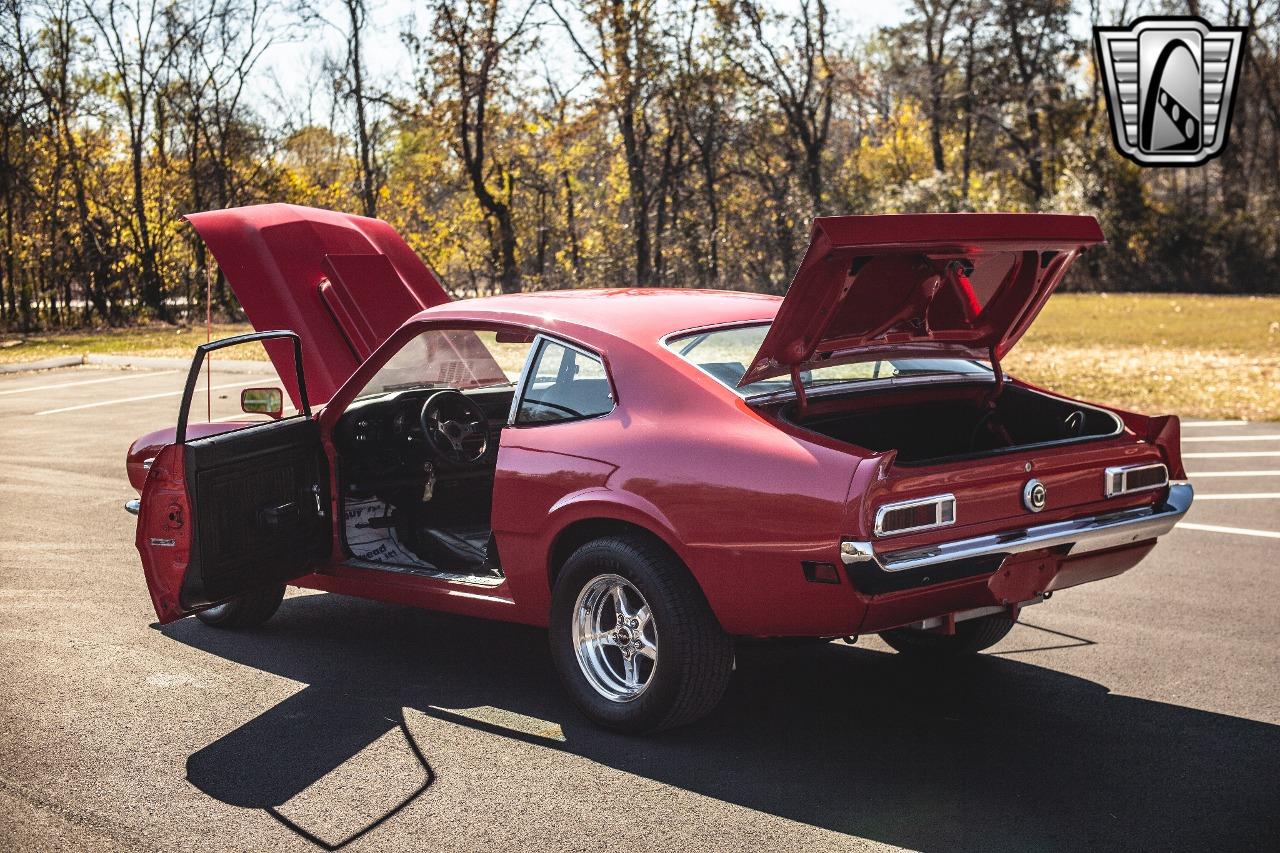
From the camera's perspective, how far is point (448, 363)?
248 inches

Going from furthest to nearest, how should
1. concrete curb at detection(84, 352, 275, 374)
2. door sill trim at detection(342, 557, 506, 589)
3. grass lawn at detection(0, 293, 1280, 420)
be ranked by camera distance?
concrete curb at detection(84, 352, 275, 374) < grass lawn at detection(0, 293, 1280, 420) < door sill trim at detection(342, 557, 506, 589)

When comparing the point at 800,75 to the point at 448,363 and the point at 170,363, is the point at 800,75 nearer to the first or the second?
the point at 170,363

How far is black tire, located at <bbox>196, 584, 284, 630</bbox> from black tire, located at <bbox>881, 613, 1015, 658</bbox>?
9.26 feet

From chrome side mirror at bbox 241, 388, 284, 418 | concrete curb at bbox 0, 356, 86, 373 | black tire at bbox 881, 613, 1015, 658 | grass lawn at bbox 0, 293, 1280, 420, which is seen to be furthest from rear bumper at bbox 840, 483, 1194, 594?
concrete curb at bbox 0, 356, 86, 373

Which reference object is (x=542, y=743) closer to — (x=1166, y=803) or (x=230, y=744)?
(x=230, y=744)

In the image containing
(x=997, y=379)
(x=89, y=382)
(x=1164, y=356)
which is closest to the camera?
(x=997, y=379)

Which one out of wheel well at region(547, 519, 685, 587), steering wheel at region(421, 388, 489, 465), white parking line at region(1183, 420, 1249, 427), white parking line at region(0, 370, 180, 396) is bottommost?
white parking line at region(1183, 420, 1249, 427)

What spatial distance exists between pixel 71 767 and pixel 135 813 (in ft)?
1.67

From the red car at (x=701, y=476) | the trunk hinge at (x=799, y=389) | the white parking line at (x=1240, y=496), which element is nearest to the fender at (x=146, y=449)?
the red car at (x=701, y=476)

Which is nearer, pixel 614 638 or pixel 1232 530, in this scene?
pixel 614 638

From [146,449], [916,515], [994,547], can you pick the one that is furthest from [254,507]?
[994,547]

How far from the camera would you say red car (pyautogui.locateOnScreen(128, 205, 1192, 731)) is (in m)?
4.24

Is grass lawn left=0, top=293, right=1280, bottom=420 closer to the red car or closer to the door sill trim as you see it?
the red car

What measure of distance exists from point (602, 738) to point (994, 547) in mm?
1526
